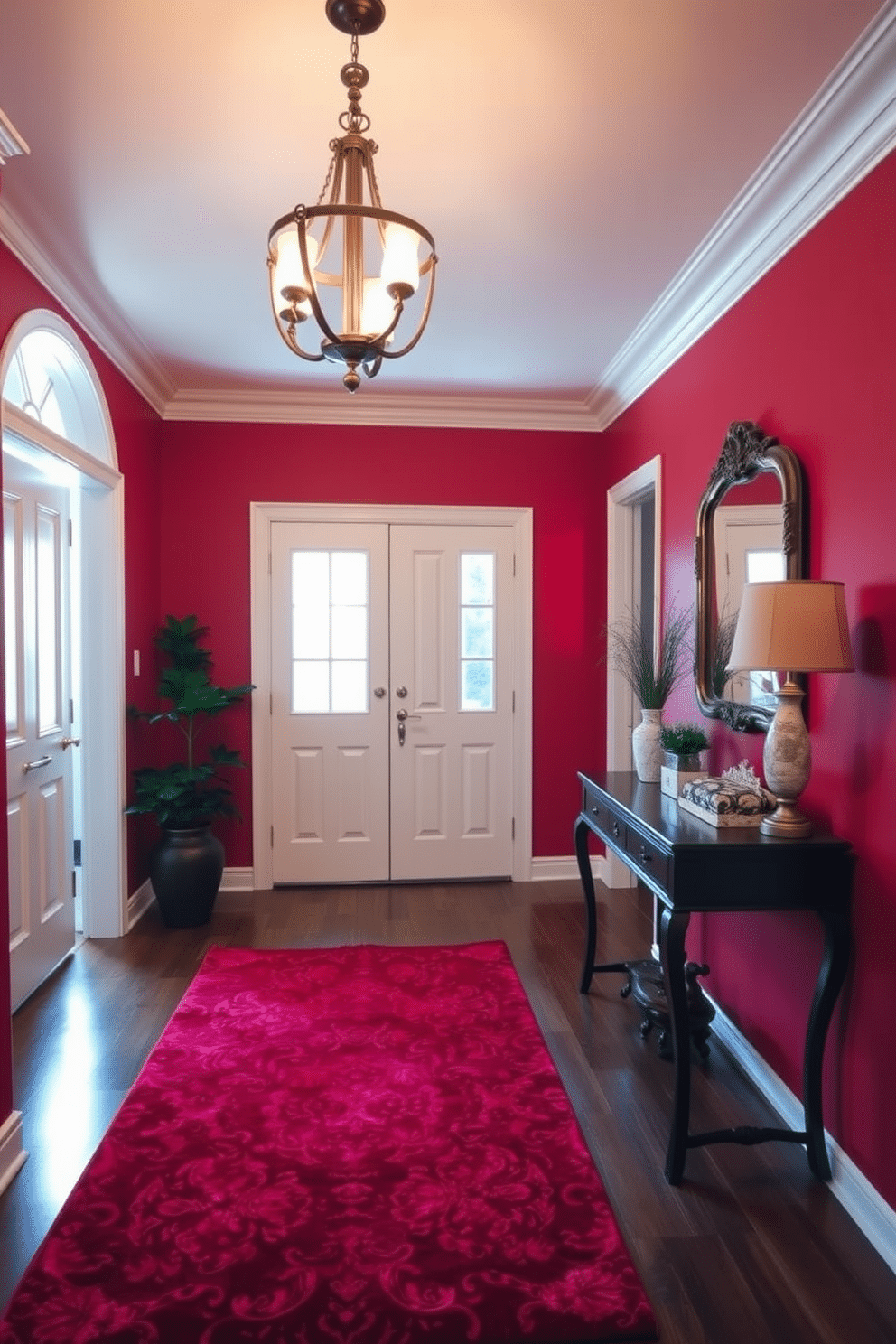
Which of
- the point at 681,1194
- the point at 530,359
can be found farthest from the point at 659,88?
the point at 681,1194

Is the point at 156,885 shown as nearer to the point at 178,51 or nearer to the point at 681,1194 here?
the point at 681,1194

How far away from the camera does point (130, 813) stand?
13.1 ft

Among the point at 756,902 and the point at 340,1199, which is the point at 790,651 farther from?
the point at 340,1199

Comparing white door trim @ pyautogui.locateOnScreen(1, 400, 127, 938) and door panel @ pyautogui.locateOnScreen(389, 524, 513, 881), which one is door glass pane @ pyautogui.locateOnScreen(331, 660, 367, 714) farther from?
white door trim @ pyautogui.locateOnScreen(1, 400, 127, 938)

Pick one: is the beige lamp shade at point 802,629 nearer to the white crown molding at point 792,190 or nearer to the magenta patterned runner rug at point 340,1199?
the white crown molding at point 792,190

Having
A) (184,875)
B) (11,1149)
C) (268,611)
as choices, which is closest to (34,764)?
(184,875)

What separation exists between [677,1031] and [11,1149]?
1.80 metres

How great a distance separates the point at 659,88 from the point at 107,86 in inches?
54.1

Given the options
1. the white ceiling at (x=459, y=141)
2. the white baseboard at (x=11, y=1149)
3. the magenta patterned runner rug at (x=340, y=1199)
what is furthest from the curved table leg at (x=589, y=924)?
the white ceiling at (x=459, y=141)

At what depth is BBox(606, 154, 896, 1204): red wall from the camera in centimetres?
201

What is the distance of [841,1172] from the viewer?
7.00ft

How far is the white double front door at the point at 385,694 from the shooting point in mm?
4680

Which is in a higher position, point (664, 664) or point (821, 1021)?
point (664, 664)

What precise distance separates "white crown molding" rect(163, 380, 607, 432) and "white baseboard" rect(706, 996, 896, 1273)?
10.9 feet
